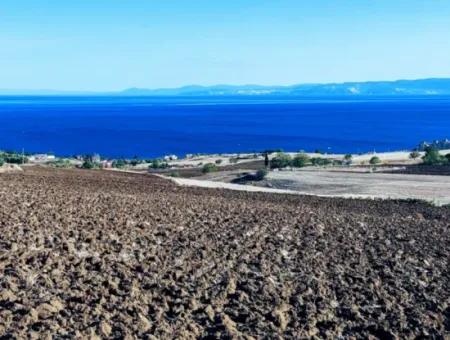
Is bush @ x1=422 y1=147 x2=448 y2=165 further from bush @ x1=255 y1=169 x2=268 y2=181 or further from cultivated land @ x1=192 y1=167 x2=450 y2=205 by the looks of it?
bush @ x1=255 y1=169 x2=268 y2=181

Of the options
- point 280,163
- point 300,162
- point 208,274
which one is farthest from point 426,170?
point 208,274

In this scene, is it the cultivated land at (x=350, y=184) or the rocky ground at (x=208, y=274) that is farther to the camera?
the cultivated land at (x=350, y=184)

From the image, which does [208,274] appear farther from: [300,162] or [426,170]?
[300,162]

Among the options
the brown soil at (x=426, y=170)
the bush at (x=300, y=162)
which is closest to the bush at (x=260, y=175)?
the brown soil at (x=426, y=170)

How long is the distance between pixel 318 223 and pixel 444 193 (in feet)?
61.4

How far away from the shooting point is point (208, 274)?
11195mm

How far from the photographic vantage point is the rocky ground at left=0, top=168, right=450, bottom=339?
8.50 m

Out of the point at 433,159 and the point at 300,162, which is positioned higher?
the point at 433,159

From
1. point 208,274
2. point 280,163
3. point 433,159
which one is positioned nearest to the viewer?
point 208,274

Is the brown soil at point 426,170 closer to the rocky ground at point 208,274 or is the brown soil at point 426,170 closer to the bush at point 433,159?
the bush at point 433,159

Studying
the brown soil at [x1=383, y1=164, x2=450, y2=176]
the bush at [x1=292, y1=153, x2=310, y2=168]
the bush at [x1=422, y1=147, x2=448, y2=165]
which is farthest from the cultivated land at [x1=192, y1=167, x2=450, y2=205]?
the bush at [x1=422, y1=147, x2=448, y2=165]

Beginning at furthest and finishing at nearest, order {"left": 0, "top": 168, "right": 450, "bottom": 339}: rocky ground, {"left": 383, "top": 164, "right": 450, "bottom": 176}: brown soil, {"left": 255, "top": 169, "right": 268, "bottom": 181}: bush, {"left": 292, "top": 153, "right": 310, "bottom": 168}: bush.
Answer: {"left": 292, "top": 153, "right": 310, "bottom": 168}: bush, {"left": 383, "top": 164, "right": 450, "bottom": 176}: brown soil, {"left": 255, "top": 169, "right": 268, "bottom": 181}: bush, {"left": 0, "top": 168, "right": 450, "bottom": 339}: rocky ground

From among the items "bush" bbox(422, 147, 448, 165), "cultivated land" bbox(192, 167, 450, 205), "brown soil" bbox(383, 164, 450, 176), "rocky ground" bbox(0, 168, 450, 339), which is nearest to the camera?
"rocky ground" bbox(0, 168, 450, 339)

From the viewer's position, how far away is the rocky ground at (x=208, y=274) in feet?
27.9
